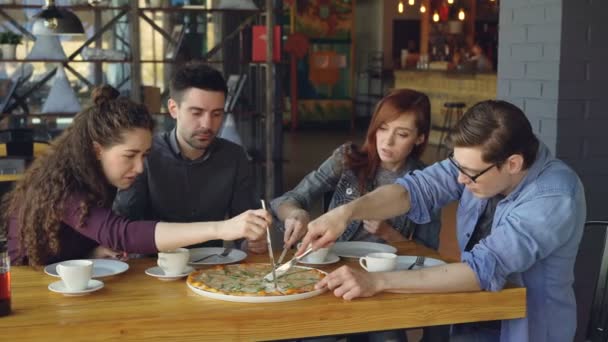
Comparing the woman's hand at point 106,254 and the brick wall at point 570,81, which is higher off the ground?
the brick wall at point 570,81

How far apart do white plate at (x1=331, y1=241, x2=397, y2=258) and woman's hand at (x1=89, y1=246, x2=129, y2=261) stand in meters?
0.67

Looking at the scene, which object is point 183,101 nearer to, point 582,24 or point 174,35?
point 582,24

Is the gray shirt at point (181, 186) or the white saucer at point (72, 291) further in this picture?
the gray shirt at point (181, 186)

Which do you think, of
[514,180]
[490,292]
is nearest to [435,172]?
[514,180]

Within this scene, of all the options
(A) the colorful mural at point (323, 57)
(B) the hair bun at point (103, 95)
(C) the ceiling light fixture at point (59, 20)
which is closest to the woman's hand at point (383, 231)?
(B) the hair bun at point (103, 95)

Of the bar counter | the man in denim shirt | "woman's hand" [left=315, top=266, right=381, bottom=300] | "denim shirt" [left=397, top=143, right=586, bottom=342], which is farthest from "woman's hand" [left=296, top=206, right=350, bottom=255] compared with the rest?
the bar counter

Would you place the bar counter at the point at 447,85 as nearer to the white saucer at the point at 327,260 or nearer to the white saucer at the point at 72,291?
the white saucer at the point at 327,260

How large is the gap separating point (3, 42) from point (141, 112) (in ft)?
15.6

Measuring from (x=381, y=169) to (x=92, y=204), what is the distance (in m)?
1.20

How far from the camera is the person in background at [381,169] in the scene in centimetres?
298

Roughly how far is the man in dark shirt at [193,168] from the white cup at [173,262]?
769 millimetres

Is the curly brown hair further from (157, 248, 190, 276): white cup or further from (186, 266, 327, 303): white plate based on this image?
(186, 266, 327, 303): white plate

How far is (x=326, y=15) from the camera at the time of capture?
47.3 feet

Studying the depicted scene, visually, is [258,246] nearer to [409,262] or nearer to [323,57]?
[409,262]
